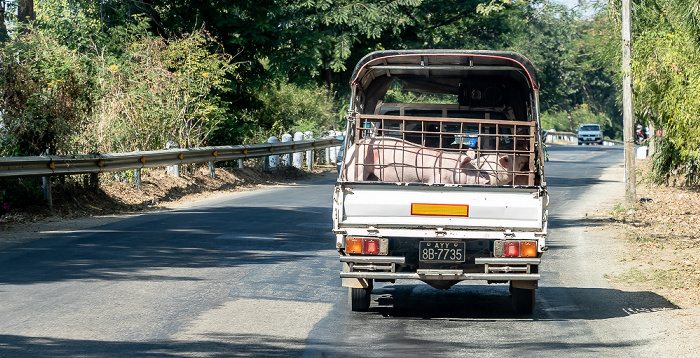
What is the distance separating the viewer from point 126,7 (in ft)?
79.9

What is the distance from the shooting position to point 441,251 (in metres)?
7.64

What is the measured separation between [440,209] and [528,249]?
88cm

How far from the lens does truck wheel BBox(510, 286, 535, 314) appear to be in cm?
805

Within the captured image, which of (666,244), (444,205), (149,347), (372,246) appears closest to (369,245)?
(372,246)

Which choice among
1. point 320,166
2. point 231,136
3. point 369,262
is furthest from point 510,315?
point 320,166

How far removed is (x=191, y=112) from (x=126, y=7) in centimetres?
477

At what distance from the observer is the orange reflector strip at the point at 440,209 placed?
7.57 meters

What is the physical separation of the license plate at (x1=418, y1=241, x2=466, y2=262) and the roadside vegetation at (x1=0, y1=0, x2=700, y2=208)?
7.95 meters

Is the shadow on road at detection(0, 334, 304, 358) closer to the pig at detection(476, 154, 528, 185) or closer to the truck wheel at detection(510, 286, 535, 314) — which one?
the truck wheel at detection(510, 286, 535, 314)

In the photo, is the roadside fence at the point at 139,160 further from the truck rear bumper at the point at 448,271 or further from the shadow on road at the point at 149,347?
the shadow on road at the point at 149,347

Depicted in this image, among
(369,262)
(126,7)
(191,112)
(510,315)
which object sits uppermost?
(126,7)

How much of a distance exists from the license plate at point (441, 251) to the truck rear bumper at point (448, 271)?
0.11 m

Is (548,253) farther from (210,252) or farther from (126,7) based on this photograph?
(126,7)

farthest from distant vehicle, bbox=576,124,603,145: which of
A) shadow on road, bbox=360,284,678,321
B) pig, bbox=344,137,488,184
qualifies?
pig, bbox=344,137,488,184
